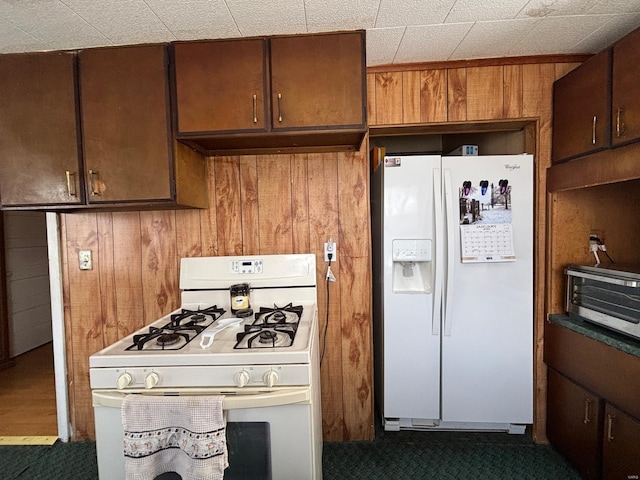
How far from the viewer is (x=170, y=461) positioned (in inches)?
43.4

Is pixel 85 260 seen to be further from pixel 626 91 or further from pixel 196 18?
pixel 626 91

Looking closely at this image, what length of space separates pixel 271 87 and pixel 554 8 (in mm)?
1263

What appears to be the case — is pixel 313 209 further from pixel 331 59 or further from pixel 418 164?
pixel 331 59

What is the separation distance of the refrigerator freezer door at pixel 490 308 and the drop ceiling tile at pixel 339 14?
85 centimetres

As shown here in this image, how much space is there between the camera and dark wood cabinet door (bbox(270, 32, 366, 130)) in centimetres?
145

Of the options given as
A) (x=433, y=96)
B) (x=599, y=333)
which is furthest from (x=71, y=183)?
(x=599, y=333)

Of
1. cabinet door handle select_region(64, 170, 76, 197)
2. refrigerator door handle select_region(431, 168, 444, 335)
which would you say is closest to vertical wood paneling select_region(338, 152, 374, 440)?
refrigerator door handle select_region(431, 168, 444, 335)

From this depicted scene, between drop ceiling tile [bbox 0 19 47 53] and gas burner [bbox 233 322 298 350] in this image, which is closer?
gas burner [bbox 233 322 298 350]

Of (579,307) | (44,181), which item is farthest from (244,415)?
(579,307)

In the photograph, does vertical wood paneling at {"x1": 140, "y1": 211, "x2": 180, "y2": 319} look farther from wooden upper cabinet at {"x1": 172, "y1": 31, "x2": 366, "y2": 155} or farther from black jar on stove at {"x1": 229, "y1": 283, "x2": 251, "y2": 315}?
wooden upper cabinet at {"x1": 172, "y1": 31, "x2": 366, "y2": 155}

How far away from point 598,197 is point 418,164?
3.30 ft

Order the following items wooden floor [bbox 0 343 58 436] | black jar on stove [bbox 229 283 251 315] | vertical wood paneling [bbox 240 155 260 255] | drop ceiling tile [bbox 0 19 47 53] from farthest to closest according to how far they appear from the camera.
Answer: wooden floor [bbox 0 343 58 436], vertical wood paneling [bbox 240 155 260 255], black jar on stove [bbox 229 283 251 315], drop ceiling tile [bbox 0 19 47 53]

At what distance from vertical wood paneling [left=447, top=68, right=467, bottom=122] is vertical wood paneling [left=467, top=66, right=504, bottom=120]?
0.02 meters

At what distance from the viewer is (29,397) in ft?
8.54
